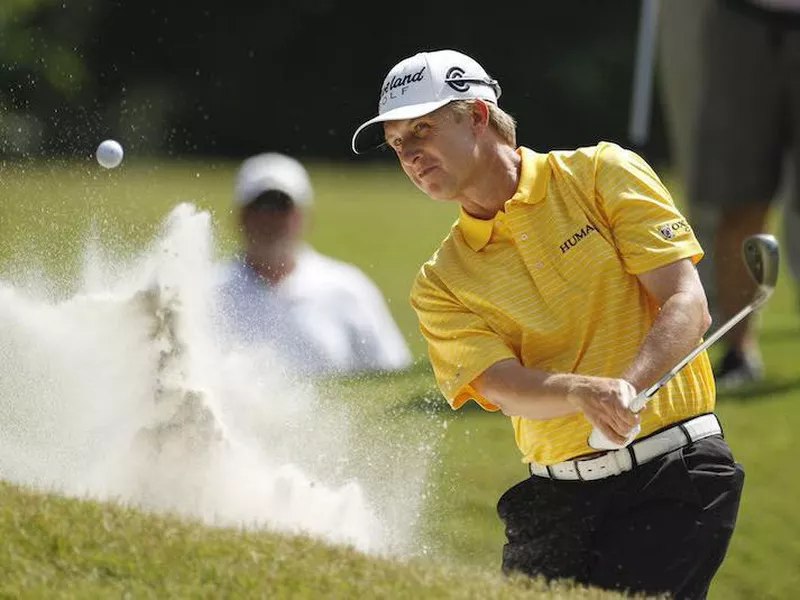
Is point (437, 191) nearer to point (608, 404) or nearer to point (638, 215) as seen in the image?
point (638, 215)

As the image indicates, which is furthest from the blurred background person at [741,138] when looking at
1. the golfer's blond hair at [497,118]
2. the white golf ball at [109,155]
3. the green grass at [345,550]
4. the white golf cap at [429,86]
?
the white golf cap at [429,86]

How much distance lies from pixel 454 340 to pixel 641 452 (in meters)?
0.62

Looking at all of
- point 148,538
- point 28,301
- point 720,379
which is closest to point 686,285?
point 148,538

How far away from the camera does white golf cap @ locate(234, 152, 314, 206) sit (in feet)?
28.4

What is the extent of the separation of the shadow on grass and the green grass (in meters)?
0.02

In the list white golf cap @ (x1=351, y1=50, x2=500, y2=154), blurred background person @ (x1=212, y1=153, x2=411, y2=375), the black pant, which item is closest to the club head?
the black pant

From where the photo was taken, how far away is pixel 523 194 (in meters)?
4.71

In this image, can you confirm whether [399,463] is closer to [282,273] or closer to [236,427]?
[236,427]

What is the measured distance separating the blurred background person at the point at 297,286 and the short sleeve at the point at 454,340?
299cm

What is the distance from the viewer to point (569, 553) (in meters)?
4.69

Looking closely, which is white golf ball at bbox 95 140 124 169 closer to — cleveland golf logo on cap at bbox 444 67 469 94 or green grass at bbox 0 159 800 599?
green grass at bbox 0 159 800 599

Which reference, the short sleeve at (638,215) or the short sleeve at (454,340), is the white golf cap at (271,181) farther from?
the short sleeve at (638,215)

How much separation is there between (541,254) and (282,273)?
3919 millimetres

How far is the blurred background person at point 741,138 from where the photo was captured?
9.23m
